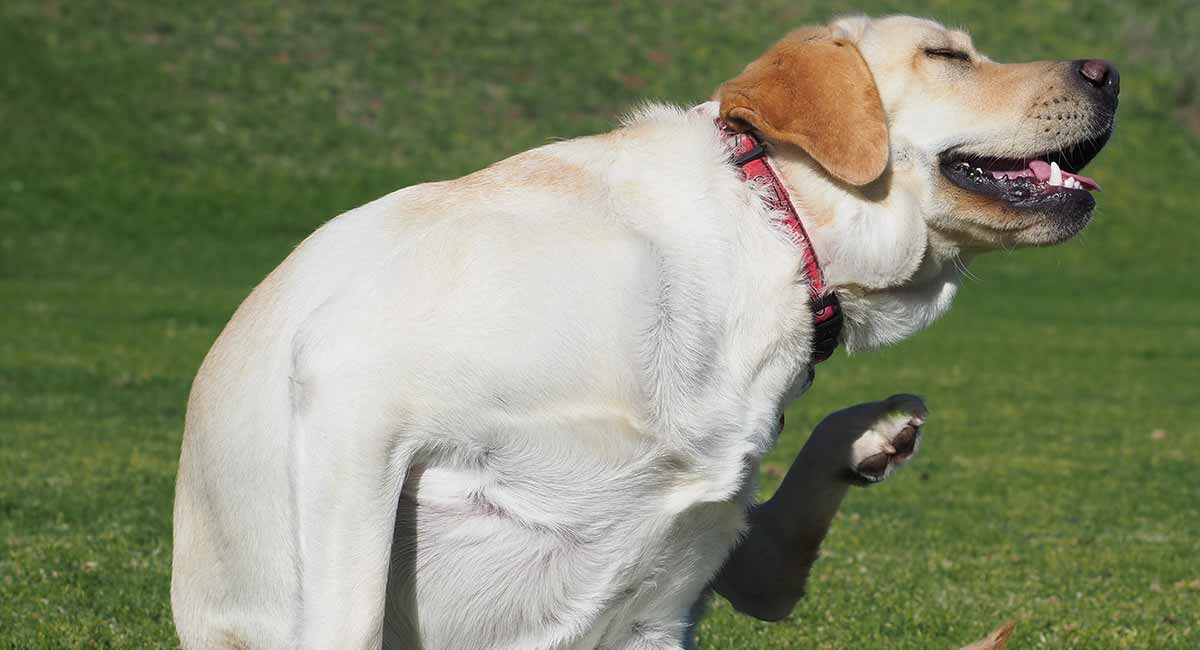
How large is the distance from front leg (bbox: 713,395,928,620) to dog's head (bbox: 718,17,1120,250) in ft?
2.00

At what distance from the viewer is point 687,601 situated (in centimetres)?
408

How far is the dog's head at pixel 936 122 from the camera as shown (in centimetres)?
389

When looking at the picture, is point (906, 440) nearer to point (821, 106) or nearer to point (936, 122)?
point (936, 122)

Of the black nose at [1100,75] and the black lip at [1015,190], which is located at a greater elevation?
the black nose at [1100,75]

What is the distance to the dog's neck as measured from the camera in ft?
12.9

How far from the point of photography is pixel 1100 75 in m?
4.32

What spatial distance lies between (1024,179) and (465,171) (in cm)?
2706

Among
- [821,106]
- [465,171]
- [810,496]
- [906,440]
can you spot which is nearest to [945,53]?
[821,106]

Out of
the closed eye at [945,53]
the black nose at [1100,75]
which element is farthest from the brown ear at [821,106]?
the black nose at [1100,75]

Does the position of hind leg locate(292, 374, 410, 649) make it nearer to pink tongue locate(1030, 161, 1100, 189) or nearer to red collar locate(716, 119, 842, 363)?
red collar locate(716, 119, 842, 363)

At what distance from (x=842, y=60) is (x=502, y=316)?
1.20 meters

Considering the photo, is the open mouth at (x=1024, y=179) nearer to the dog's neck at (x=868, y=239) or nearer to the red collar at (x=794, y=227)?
the dog's neck at (x=868, y=239)

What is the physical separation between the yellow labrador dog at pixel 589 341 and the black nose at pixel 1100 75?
0.04ft

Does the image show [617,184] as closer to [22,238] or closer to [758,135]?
[758,135]
